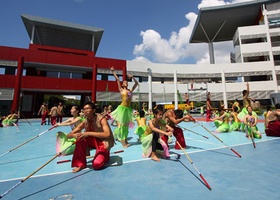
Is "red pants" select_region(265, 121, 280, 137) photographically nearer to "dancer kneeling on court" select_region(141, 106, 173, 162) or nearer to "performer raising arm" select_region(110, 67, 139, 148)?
"dancer kneeling on court" select_region(141, 106, 173, 162)

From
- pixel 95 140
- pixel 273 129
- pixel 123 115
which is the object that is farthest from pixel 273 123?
pixel 95 140

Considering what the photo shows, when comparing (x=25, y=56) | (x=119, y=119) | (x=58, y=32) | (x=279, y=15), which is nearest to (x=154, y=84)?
(x=58, y=32)

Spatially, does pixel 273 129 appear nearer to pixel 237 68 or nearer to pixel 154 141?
pixel 154 141

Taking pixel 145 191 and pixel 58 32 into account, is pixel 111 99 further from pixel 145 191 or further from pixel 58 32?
pixel 145 191

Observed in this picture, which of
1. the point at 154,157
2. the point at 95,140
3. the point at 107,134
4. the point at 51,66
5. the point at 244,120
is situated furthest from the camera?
the point at 51,66

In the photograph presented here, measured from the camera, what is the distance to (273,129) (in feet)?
21.1

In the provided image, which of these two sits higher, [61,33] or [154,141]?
[61,33]

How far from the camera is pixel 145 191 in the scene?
2.30m

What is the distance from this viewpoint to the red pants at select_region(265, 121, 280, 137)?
633cm

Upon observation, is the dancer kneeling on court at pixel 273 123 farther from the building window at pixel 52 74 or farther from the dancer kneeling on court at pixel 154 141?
the building window at pixel 52 74

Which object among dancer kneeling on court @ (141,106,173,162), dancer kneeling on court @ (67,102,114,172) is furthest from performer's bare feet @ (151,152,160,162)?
dancer kneeling on court @ (67,102,114,172)

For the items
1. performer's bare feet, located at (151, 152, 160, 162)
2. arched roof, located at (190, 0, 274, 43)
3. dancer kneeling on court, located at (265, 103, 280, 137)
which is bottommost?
performer's bare feet, located at (151, 152, 160, 162)

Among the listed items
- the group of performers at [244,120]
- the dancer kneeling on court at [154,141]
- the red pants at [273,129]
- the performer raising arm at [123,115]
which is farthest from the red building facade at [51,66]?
the red pants at [273,129]

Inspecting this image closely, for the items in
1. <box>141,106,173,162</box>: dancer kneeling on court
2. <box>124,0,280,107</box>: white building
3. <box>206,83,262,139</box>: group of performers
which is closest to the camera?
<box>141,106,173,162</box>: dancer kneeling on court
